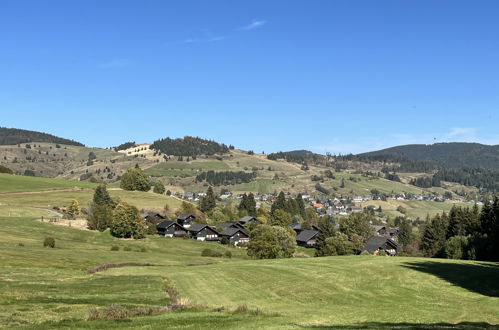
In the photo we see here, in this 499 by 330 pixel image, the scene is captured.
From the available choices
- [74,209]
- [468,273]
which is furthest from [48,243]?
[468,273]

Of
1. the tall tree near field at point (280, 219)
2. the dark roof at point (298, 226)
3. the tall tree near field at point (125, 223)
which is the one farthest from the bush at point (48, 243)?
the dark roof at point (298, 226)

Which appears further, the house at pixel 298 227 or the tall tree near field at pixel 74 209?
the house at pixel 298 227

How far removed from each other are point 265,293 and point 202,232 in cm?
11100

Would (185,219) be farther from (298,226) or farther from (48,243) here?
(48,243)

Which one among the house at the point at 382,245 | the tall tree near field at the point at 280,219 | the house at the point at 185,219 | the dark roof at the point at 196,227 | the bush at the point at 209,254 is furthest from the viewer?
the tall tree near field at the point at 280,219

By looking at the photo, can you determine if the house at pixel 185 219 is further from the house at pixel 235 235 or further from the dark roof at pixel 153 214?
the house at pixel 235 235

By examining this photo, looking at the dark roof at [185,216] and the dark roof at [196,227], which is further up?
the dark roof at [185,216]

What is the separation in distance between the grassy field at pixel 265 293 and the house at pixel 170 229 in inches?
2757

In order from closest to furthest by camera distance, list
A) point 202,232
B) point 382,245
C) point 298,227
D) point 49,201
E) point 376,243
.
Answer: point 382,245, point 376,243, point 202,232, point 49,201, point 298,227

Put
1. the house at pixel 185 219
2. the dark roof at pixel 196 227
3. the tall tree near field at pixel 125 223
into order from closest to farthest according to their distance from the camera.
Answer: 1. the tall tree near field at pixel 125 223
2. the dark roof at pixel 196 227
3. the house at pixel 185 219

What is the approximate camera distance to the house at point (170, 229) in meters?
153

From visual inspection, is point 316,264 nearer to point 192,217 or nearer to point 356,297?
point 356,297

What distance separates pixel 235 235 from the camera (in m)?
154

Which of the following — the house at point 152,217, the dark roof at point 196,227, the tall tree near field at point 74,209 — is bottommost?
the dark roof at point 196,227
